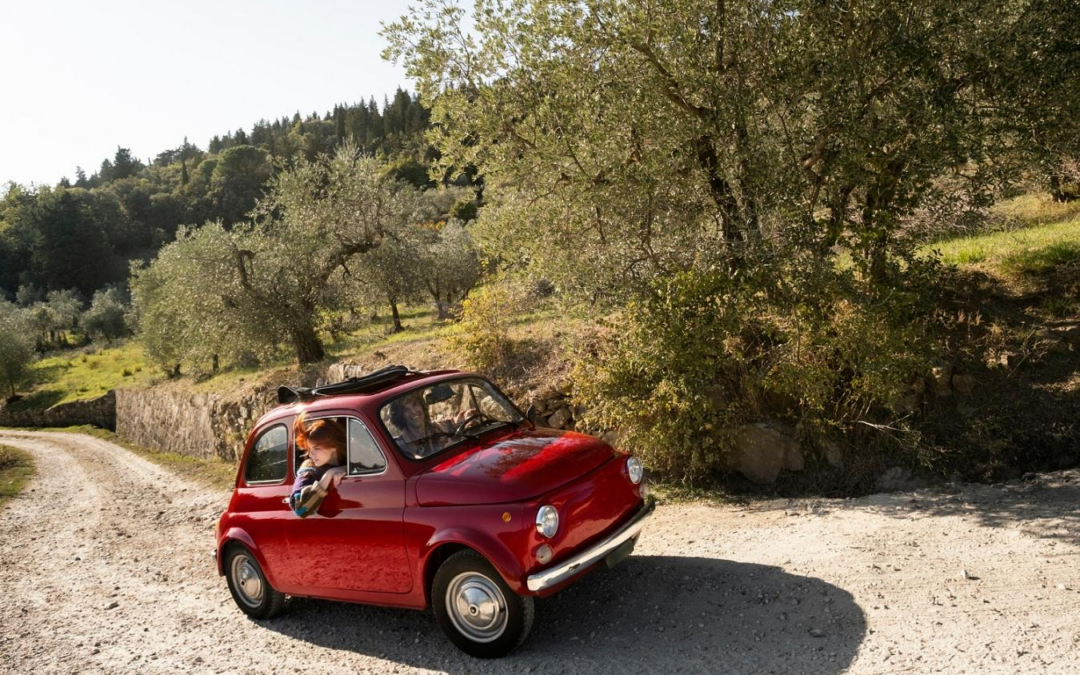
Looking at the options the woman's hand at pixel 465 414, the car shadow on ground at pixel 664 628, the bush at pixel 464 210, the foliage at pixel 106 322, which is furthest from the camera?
the foliage at pixel 106 322

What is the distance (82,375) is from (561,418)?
45.7m

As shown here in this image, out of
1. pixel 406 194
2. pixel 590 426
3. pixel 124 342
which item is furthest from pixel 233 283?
pixel 124 342

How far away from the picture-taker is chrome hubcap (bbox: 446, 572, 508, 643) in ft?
16.3

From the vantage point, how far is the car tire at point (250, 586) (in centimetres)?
675

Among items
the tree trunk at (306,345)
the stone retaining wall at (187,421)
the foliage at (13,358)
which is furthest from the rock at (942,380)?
the foliage at (13,358)

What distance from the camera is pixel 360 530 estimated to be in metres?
5.58

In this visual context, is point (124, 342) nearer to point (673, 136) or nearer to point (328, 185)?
point (328, 185)

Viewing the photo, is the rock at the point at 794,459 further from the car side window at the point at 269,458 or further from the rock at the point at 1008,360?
the car side window at the point at 269,458

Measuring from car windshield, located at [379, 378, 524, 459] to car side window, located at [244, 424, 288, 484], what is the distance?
4.30 feet

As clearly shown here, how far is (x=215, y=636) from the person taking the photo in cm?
671

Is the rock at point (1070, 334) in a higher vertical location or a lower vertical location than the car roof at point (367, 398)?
lower

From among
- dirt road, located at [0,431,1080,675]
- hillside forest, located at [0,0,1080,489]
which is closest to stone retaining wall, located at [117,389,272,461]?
dirt road, located at [0,431,1080,675]

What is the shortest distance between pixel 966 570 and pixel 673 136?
5726 millimetres

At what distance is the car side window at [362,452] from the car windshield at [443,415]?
17cm
